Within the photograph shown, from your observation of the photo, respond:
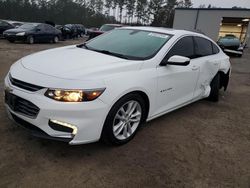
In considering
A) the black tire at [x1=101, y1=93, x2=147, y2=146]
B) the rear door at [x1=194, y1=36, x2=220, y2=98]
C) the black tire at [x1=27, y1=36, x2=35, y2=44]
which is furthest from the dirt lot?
the black tire at [x1=27, y1=36, x2=35, y2=44]

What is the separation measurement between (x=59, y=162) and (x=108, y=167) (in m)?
0.56

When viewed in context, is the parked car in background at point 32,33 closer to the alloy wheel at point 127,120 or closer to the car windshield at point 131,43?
the car windshield at point 131,43

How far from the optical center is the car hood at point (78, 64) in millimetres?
2811

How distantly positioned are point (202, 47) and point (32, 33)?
1359cm

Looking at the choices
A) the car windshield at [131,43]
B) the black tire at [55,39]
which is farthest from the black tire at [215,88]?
the black tire at [55,39]

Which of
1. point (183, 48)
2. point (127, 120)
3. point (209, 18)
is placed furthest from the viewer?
point (209, 18)

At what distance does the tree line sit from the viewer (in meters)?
50.4

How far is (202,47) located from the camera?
4.75 meters

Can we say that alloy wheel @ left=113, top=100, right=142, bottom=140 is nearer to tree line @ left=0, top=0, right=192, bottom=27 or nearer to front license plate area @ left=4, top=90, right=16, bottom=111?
front license plate area @ left=4, top=90, right=16, bottom=111

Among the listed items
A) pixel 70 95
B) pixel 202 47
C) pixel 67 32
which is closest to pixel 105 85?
pixel 70 95

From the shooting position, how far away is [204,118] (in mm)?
4555

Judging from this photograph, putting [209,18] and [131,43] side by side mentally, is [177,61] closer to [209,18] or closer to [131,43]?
[131,43]

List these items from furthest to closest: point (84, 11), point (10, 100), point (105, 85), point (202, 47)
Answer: point (84, 11) → point (202, 47) → point (10, 100) → point (105, 85)

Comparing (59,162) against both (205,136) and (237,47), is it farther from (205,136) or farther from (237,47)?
(237,47)
